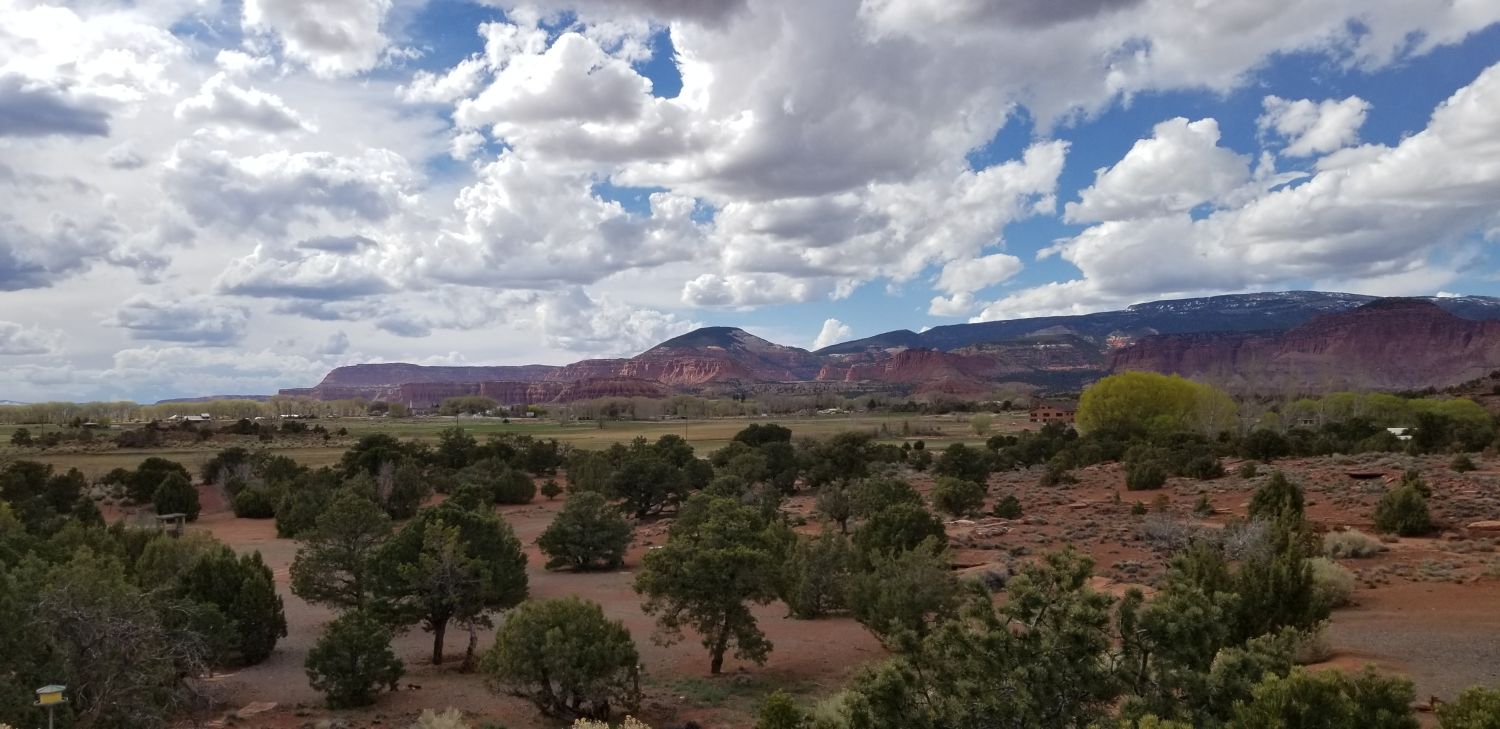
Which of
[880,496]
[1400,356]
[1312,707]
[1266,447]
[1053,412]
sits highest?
[1400,356]

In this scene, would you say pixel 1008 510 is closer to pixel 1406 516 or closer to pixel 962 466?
pixel 1406 516

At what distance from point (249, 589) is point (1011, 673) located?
17.3 metres

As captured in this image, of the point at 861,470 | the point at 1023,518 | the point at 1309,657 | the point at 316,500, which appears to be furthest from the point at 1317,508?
the point at 316,500

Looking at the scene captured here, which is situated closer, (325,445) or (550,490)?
(550,490)

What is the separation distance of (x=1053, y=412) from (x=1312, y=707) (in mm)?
118926

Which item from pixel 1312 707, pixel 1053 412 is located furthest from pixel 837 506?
pixel 1053 412

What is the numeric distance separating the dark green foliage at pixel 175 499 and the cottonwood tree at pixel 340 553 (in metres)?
27.9

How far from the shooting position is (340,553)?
21.9 meters

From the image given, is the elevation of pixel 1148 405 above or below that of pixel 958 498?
above

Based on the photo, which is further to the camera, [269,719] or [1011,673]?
[269,719]

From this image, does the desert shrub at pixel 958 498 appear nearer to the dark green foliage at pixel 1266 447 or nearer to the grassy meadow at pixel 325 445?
the dark green foliage at pixel 1266 447

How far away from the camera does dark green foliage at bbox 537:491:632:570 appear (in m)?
31.1

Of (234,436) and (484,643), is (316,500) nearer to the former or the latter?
(484,643)

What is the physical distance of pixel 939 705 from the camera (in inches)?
342
